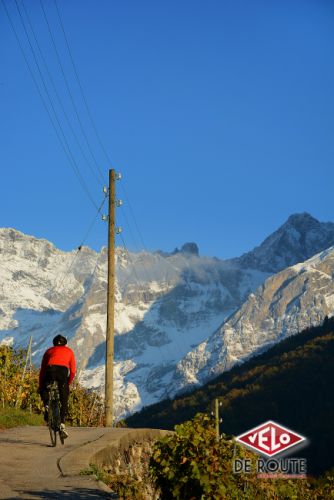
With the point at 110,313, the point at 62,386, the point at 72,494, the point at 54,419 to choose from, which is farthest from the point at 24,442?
the point at 110,313

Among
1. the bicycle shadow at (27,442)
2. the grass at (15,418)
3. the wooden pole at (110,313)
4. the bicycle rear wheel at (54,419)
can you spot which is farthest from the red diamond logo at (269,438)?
the wooden pole at (110,313)

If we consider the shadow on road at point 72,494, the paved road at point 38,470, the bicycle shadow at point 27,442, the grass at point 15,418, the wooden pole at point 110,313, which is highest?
the wooden pole at point 110,313

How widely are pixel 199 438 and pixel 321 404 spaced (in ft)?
630

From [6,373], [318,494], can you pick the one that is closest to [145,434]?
[318,494]

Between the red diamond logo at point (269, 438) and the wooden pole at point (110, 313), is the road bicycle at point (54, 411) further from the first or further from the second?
the wooden pole at point (110, 313)

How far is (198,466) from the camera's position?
958 cm

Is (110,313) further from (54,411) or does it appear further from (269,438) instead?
(269,438)

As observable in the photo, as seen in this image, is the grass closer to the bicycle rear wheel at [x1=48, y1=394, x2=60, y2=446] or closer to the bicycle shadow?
the bicycle shadow

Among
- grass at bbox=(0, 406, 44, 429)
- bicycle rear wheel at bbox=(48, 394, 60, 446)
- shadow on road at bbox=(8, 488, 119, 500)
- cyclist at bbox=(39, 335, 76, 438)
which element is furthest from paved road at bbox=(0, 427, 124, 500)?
grass at bbox=(0, 406, 44, 429)

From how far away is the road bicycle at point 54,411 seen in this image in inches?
614

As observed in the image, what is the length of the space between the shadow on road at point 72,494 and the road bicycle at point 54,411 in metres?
5.37

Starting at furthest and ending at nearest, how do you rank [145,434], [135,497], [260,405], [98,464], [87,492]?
[260,405] < [145,434] < [98,464] < [135,497] < [87,492]

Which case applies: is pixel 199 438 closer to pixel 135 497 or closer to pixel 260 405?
pixel 135 497

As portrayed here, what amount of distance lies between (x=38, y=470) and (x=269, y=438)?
12.1ft
